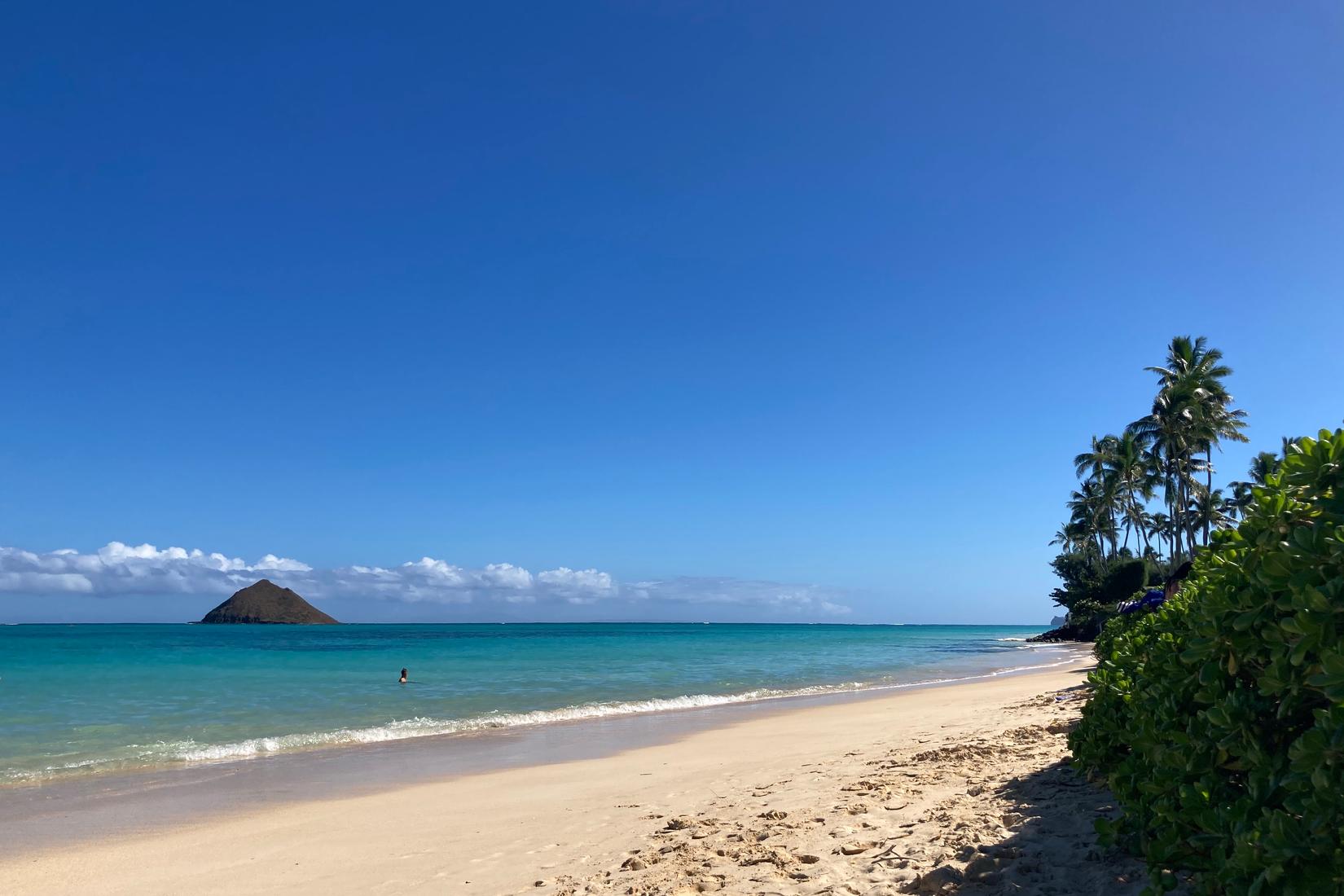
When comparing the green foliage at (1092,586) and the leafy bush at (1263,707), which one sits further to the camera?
the green foliage at (1092,586)

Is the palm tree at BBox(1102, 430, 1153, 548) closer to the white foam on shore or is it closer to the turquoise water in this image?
the turquoise water

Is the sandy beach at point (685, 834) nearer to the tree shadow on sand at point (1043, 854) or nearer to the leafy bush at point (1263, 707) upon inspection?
the tree shadow on sand at point (1043, 854)

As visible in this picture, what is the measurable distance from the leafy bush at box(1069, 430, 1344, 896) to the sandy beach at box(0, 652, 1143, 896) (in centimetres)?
124

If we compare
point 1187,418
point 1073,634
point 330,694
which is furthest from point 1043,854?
point 1073,634

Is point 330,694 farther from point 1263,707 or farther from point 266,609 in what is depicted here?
point 266,609

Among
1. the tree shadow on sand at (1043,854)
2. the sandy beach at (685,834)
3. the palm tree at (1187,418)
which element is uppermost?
the palm tree at (1187,418)

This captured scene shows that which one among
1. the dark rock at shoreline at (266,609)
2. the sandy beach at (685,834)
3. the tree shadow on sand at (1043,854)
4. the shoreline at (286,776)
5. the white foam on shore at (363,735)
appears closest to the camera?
the tree shadow on sand at (1043,854)

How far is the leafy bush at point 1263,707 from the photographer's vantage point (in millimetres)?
2160

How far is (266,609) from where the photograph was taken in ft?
577

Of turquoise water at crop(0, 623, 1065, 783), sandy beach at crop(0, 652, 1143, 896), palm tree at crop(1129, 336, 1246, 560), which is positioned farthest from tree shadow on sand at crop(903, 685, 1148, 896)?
palm tree at crop(1129, 336, 1246, 560)

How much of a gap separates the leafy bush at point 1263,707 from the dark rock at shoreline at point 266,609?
19898 cm

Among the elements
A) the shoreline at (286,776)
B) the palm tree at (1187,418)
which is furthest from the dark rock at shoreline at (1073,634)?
the shoreline at (286,776)

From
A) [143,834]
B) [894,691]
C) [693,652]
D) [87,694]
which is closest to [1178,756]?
[143,834]

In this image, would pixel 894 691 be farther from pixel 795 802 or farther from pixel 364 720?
pixel 795 802
